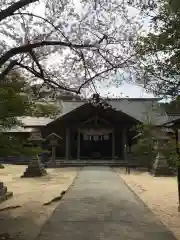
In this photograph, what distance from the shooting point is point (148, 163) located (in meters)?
28.7

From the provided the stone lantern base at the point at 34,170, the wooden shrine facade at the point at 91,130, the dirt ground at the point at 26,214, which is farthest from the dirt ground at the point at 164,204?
the wooden shrine facade at the point at 91,130

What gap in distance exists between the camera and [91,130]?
118ft

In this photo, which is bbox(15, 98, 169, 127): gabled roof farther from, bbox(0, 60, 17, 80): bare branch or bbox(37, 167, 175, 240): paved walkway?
bbox(0, 60, 17, 80): bare branch

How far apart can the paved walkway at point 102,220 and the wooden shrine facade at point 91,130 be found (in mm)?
22076

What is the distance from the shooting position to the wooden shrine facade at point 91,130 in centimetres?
3566

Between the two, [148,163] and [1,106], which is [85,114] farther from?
[1,106]

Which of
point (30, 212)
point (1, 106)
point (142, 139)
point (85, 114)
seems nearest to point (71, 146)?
point (85, 114)

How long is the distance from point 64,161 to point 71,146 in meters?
4.36

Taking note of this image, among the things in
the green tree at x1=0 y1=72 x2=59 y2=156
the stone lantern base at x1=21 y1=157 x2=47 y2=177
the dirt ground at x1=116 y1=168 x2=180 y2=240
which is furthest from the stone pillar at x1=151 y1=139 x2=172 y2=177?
the green tree at x1=0 y1=72 x2=59 y2=156

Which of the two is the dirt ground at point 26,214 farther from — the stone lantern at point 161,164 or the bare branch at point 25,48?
the stone lantern at point 161,164

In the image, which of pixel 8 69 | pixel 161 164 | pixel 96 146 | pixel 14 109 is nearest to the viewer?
pixel 14 109

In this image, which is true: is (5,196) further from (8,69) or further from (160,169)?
(160,169)

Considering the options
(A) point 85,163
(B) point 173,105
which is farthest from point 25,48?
(A) point 85,163

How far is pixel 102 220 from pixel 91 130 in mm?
26901
